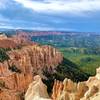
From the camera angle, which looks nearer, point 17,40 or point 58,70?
point 58,70

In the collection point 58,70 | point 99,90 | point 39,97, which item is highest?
point 99,90

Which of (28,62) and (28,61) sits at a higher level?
(28,61)

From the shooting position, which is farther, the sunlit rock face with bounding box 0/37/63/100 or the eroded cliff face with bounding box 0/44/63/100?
the sunlit rock face with bounding box 0/37/63/100

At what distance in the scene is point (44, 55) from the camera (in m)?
164

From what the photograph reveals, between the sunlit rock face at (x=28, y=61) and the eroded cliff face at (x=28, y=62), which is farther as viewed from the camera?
the sunlit rock face at (x=28, y=61)

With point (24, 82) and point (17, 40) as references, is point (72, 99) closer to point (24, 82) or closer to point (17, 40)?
point (24, 82)

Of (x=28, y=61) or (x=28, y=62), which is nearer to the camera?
(x=28, y=62)

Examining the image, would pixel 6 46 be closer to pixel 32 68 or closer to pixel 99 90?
pixel 32 68

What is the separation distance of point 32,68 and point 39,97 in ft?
289

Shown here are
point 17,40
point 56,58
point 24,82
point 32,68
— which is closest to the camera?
point 24,82

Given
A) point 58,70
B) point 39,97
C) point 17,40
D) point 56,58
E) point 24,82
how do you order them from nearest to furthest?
point 39,97, point 24,82, point 58,70, point 56,58, point 17,40

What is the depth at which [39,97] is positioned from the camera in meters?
51.2

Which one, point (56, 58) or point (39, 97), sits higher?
point (39, 97)

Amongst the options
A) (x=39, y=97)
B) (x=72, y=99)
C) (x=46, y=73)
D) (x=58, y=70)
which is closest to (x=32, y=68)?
(x=46, y=73)
